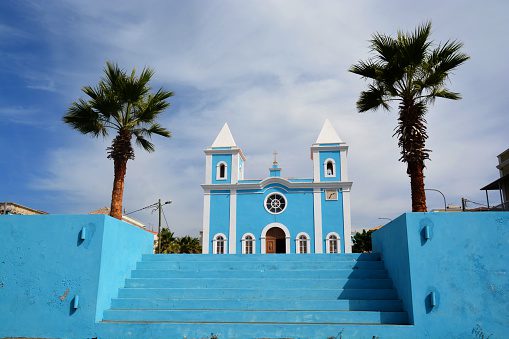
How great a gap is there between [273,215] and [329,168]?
5.60 m

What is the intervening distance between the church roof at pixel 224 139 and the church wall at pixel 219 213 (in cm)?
414

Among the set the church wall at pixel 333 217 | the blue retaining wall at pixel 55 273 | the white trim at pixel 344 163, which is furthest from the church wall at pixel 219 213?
the blue retaining wall at pixel 55 273

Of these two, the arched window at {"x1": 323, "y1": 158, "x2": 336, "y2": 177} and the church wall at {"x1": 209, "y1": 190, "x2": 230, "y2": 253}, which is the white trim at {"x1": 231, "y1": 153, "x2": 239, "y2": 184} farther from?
the arched window at {"x1": 323, "y1": 158, "x2": 336, "y2": 177}

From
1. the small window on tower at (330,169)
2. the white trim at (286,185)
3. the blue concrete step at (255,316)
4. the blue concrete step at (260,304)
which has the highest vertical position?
the small window on tower at (330,169)

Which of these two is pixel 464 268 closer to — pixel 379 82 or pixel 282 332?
pixel 282 332

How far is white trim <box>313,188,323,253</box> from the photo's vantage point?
28841mm

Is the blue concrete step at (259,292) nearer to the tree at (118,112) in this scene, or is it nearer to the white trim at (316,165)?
the tree at (118,112)

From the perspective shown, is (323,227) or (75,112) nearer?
(75,112)

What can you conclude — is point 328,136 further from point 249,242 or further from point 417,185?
point 417,185

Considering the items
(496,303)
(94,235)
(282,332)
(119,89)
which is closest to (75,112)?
(119,89)

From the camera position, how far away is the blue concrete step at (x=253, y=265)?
450 inches

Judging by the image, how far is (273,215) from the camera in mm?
29891

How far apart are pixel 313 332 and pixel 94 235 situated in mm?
5597

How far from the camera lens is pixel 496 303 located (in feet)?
28.9
